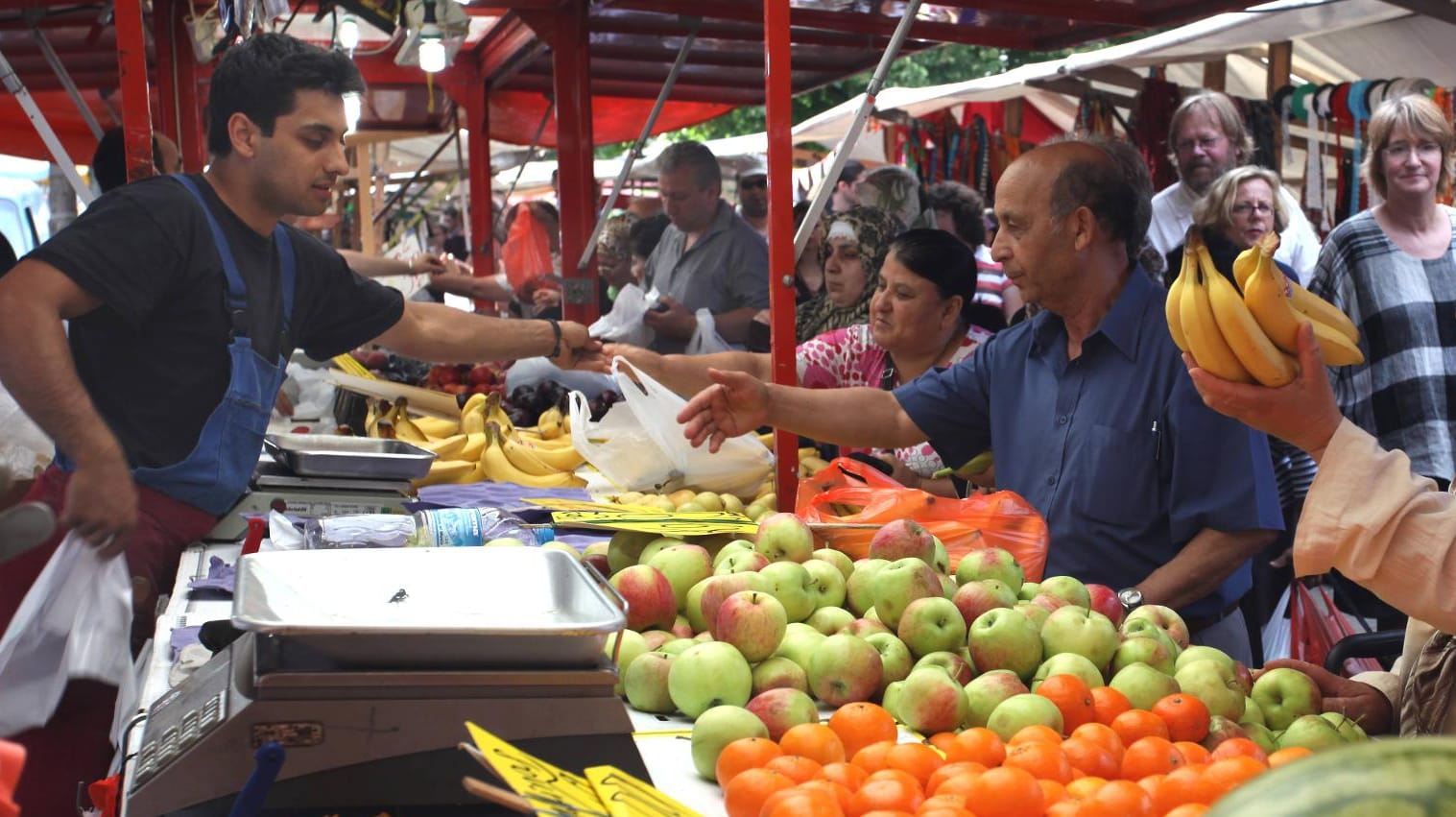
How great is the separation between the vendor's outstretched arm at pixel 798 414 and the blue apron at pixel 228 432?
110 centimetres

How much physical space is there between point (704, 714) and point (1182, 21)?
15.3 ft

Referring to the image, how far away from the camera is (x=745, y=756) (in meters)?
1.60

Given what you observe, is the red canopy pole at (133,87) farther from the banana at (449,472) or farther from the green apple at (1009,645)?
the green apple at (1009,645)

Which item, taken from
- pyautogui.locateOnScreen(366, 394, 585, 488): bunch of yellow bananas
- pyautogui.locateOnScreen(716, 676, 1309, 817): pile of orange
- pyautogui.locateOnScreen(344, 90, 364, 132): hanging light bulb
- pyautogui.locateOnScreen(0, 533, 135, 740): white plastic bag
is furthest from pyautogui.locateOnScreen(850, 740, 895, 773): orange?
pyautogui.locateOnScreen(366, 394, 585, 488): bunch of yellow bananas

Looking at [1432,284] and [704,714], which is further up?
[1432,284]

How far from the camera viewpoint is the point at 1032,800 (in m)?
1.42

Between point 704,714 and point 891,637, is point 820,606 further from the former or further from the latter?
point 704,714

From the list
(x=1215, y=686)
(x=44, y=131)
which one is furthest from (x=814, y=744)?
(x=44, y=131)

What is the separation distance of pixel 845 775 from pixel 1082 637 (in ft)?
2.05

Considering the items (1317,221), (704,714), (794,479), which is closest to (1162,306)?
(794,479)

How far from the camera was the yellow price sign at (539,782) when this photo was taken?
1.22 metres

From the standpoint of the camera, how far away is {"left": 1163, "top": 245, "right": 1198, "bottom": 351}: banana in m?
2.03

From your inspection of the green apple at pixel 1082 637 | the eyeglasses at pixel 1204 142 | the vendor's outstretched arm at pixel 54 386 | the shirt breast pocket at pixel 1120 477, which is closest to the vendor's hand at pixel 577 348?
the vendor's outstretched arm at pixel 54 386

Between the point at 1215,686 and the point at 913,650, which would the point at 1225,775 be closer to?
the point at 1215,686
